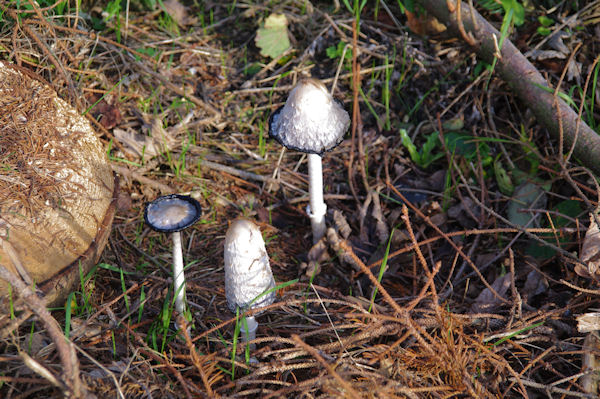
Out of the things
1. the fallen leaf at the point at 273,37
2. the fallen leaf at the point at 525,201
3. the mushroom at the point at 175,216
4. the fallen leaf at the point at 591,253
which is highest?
the fallen leaf at the point at 273,37

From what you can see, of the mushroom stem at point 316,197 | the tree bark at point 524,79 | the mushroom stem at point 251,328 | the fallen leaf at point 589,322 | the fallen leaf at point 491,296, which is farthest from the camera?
the tree bark at point 524,79

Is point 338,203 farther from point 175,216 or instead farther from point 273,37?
point 273,37

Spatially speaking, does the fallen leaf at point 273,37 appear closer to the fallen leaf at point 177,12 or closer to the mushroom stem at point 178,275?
the fallen leaf at point 177,12

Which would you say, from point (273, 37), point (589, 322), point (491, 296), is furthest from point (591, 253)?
point (273, 37)

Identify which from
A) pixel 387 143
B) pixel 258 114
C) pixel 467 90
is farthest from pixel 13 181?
pixel 467 90

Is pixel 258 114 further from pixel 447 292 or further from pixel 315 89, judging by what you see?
pixel 447 292

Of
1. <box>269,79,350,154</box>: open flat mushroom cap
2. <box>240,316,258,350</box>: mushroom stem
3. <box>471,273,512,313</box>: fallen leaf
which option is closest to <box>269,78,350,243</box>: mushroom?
<box>269,79,350,154</box>: open flat mushroom cap

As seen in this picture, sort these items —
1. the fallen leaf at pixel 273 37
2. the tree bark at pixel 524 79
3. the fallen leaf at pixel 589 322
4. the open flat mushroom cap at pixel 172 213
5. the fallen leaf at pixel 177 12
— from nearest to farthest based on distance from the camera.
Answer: the open flat mushroom cap at pixel 172 213 → the fallen leaf at pixel 589 322 → the tree bark at pixel 524 79 → the fallen leaf at pixel 273 37 → the fallen leaf at pixel 177 12

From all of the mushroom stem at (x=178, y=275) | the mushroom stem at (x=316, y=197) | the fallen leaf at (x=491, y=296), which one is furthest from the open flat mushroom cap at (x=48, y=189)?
the fallen leaf at (x=491, y=296)
